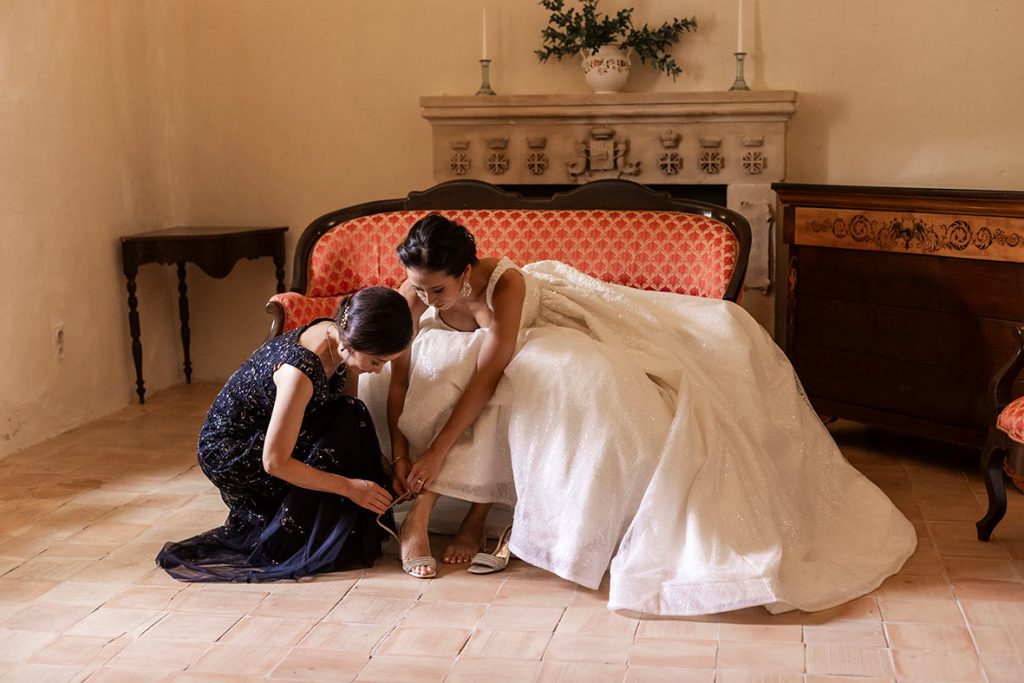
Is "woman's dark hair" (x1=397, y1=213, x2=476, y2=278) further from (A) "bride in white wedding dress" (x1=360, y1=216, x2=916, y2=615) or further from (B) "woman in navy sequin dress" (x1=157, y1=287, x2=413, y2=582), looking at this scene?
(B) "woman in navy sequin dress" (x1=157, y1=287, x2=413, y2=582)

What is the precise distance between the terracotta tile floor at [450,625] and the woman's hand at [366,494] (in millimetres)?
208

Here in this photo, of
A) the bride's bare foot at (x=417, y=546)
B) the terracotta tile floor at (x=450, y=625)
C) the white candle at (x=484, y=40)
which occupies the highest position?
the white candle at (x=484, y=40)

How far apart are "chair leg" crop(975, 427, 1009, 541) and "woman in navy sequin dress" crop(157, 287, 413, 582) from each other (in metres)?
1.81

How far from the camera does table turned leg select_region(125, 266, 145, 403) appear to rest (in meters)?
5.36

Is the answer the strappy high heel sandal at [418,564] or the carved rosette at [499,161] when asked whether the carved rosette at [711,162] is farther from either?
the strappy high heel sandal at [418,564]

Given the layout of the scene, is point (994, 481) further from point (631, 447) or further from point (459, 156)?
point (459, 156)

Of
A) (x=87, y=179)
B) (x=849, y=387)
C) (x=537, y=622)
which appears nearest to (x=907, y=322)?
(x=849, y=387)

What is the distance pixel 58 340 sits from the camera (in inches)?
198

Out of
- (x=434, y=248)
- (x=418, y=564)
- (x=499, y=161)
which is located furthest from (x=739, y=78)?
(x=418, y=564)

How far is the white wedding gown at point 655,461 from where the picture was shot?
306cm

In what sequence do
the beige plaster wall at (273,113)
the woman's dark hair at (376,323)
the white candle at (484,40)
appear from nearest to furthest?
the woman's dark hair at (376,323) < the beige plaster wall at (273,113) < the white candle at (484,40)

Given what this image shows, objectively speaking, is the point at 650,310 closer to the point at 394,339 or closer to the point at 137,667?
the point at 394,339

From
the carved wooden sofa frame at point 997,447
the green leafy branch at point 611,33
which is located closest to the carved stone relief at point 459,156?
the green leafy branch at point 611,33

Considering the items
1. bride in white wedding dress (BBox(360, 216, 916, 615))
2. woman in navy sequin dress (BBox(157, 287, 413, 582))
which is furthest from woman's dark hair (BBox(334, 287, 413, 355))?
bride in white wedding dress (BBox(360, 216, 916, 615))
